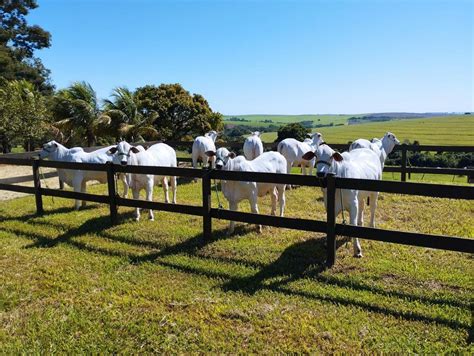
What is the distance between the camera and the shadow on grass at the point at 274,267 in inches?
192

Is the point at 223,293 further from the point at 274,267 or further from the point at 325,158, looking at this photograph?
the point at 325,158

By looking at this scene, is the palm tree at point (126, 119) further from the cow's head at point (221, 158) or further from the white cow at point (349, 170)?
the white cow at point (349, 170)

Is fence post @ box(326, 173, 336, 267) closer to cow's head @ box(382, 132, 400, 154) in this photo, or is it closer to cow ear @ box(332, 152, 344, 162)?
cow ear @ box(332, 152, 344, 162)

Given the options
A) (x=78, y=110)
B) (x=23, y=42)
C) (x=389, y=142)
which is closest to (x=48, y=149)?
(x=389, y=142)

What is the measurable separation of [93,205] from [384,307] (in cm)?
842

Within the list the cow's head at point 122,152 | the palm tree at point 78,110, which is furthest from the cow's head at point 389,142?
the palm tree at point 78,110

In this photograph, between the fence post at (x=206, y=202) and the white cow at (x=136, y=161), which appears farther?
the white cow at (x=136, y=161)

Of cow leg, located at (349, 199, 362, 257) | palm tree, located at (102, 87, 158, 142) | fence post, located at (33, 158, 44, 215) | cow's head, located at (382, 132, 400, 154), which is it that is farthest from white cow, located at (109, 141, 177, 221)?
palm tree, located at (102, 87, 158, 142)

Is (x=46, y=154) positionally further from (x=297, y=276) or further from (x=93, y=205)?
Answer: (x=297, y=276)

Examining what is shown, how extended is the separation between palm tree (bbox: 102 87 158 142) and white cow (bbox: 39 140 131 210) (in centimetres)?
974

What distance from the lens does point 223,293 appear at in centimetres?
526

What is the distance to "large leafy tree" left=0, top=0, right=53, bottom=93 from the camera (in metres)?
33.5

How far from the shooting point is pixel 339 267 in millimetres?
6000

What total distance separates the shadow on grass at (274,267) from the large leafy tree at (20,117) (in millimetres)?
15114
